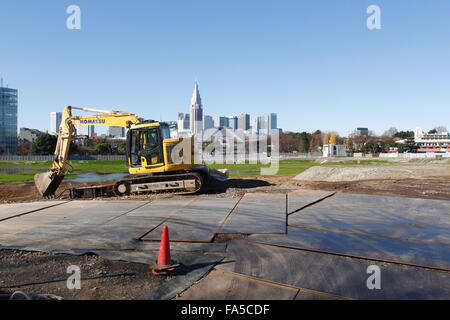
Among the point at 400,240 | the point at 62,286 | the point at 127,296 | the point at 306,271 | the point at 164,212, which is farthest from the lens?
the point at 164,212

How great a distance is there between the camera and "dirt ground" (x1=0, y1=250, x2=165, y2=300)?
15.8 ft

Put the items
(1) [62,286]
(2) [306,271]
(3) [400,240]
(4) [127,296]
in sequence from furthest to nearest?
1. (3) [400,240]
2. (2) [306,271]
3. (1) [62,286]
4. (4) [127,296]

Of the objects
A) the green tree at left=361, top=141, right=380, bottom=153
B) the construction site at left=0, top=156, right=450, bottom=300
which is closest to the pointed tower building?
the green tree at left=361, top=141, right=380, bottom=153

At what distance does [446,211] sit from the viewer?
427 inches

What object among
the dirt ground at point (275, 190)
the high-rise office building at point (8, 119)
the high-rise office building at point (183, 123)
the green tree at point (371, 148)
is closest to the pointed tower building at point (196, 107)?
the high-rise office building at point (183, 123)

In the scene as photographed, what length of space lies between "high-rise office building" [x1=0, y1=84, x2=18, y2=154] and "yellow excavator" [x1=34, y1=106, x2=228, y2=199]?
112709 millimetres

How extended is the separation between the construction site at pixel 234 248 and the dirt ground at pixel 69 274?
0.02 meters

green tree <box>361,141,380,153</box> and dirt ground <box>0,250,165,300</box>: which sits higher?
green tree <box>361,141,380,153</box>

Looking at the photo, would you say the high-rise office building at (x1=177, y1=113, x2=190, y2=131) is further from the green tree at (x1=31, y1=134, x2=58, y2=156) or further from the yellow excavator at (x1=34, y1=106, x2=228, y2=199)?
the green tree at (x1=31, y1=134, x2=58, y2=156)
